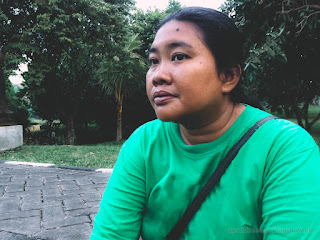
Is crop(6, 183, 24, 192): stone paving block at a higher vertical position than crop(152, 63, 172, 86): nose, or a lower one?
lower

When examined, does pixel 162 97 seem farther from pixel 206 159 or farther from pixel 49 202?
pixel 49 202

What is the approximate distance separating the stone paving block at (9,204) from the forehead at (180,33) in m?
2.94

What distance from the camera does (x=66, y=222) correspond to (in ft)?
9.37

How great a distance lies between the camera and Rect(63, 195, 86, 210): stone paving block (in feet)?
10.7

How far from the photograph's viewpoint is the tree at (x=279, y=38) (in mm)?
4191

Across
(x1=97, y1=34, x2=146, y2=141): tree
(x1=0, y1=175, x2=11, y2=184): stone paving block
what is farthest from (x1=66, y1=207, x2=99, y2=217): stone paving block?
(x1=97, y1=34, x2=146, y2=141): tree

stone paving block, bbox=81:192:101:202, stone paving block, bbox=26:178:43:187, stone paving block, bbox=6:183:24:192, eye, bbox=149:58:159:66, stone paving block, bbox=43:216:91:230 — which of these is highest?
eye, bbox=149:58:159:66

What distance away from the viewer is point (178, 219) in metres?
1.07

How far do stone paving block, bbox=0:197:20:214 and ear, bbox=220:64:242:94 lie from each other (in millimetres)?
2982

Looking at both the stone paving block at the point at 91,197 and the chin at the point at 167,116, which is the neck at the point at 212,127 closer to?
the chin at the point at 167,116

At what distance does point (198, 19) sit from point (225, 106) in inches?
13.6

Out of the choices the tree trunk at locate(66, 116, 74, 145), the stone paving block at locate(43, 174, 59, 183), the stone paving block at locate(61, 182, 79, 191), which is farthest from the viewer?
the tree trunk at locate(66, 116, 74, 145)

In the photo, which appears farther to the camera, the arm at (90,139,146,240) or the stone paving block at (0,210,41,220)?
the stone paving block at (0,210,41,220)

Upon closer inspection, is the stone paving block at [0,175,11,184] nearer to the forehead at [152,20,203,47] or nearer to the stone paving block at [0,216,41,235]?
the stone paving block at [0,216,41,235]
